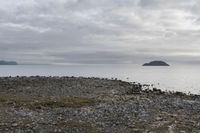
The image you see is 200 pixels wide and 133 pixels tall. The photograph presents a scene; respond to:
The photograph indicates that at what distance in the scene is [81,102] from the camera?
36.4 m

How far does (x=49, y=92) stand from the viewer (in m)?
46.8

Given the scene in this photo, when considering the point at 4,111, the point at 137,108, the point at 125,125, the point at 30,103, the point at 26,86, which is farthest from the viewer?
the point at 26,86

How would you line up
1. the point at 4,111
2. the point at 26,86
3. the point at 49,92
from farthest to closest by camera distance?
1. the point at 26,86
2. the point at 49,92
3. the point at 4,111

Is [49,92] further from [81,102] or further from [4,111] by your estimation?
[4,111]

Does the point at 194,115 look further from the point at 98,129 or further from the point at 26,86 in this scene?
the point at 26,86

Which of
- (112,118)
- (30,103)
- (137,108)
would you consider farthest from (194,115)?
(30,103)

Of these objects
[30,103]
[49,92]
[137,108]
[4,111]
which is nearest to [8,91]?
[49,92]

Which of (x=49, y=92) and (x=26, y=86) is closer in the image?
(x=49, y=92)

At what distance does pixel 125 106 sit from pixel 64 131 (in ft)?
32.5

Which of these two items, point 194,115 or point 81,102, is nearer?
point 194,115

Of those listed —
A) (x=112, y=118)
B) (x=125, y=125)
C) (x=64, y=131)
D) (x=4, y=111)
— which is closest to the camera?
(x=64, y=131)

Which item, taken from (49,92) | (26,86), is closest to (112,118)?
(49,92)

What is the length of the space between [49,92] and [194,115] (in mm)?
21098

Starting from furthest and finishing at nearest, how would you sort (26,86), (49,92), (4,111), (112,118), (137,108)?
(26,86)
(49,92)
(137,108)
(4,111)
(112,118)
